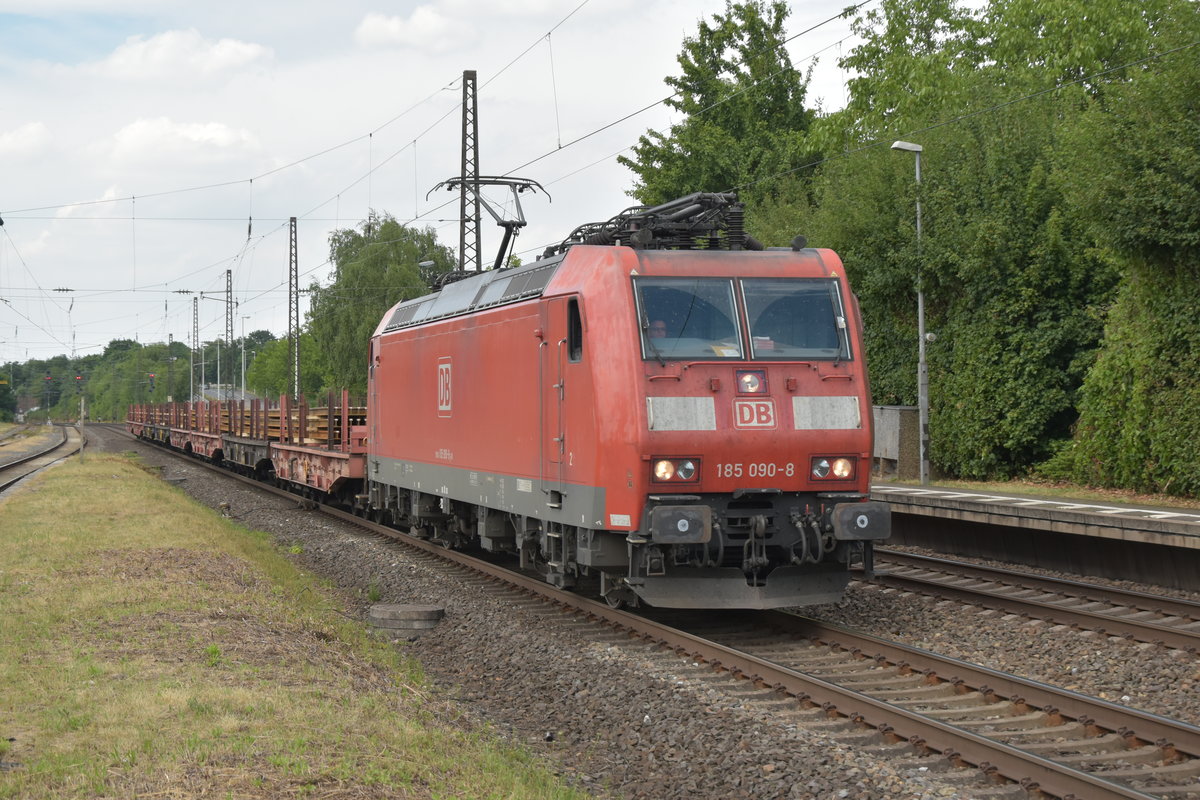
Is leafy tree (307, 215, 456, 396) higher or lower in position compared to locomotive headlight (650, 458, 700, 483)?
higher

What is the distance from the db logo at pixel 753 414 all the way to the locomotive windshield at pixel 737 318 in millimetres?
453

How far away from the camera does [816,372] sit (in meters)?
10.6

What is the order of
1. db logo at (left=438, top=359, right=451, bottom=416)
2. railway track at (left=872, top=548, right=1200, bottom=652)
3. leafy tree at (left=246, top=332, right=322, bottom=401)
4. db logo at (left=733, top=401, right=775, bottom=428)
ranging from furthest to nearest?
leafy tree at (left=246, top=332, right=322, bottom=401), db logo at (left=438, top=359, right=451, bottom=416), db logo at (left=733, top=401, right=775, bottom=428), railway track at (left=872, top=548, right=1200, bottom=652)

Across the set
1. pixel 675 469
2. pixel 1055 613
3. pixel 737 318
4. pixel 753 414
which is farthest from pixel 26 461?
pixel 1055 613

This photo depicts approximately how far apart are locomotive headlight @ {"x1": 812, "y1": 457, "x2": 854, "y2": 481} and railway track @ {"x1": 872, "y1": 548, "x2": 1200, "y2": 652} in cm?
238

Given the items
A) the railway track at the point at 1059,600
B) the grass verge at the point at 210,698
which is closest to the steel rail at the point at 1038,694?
the railway track at the point at 1059,600

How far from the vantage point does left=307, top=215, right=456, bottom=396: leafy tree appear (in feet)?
185

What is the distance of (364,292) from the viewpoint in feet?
188

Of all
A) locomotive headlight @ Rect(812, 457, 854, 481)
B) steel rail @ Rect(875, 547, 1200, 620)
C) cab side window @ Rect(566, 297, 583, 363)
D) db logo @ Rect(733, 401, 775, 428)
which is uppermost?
cab side window @ Rect(566, 297, 583, 363)

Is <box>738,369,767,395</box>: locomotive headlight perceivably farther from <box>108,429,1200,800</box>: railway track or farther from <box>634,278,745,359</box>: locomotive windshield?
<box>108,429,1200,800</box>: railway track

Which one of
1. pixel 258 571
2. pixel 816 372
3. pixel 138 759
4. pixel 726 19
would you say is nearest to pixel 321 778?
pixel 138 759

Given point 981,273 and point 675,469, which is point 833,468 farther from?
point 981,273

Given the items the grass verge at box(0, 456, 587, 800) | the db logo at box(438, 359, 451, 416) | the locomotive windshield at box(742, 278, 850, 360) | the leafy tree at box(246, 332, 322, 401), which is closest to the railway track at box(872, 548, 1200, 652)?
the locomotive windshield at box(742, 278, 850, 360)

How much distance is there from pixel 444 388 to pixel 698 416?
5951mm
